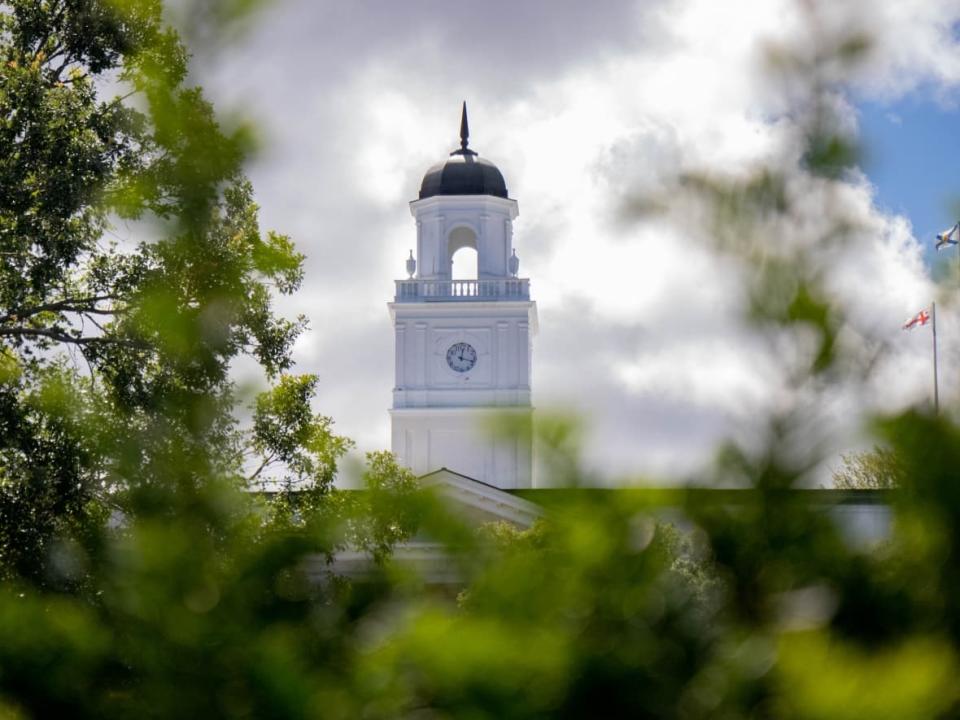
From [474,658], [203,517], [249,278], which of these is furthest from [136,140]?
[474,658]

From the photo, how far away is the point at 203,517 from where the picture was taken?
8.63ft

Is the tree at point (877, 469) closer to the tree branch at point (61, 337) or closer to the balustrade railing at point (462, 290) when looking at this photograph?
the tree branch at point (61, 337)

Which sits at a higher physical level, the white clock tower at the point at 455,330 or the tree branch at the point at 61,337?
the white clock tower at the point at 455,330

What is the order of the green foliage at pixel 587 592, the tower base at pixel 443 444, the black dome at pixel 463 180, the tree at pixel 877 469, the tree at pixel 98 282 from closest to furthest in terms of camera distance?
1. the green foliage at pixel 587 592
2. the tree at pixel 877 469
3. the tree at pixel 98 282
4. the tower base at pixel 443 444
5. the black dome at pixel 463 180

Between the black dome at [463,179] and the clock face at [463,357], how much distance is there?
20.1ft

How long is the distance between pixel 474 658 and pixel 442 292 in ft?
182

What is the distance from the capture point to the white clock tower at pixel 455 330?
56.6 meters

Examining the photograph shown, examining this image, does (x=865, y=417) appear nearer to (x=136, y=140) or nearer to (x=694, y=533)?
(x=694, y=533)

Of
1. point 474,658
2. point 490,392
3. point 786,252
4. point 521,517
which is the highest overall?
point 490,392

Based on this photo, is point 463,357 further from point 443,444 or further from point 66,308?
point 66,308

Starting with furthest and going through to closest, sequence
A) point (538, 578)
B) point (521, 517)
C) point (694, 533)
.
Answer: point (521, 517) → point (694, 533) → point (538, 578)

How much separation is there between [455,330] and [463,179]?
611 cm

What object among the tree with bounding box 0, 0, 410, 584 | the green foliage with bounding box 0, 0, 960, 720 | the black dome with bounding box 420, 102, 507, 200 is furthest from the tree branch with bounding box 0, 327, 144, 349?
the black dome with bounding box 420, 102, 507, 200

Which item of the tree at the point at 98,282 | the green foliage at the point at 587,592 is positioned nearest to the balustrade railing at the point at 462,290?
the tree at the point at 98,282
